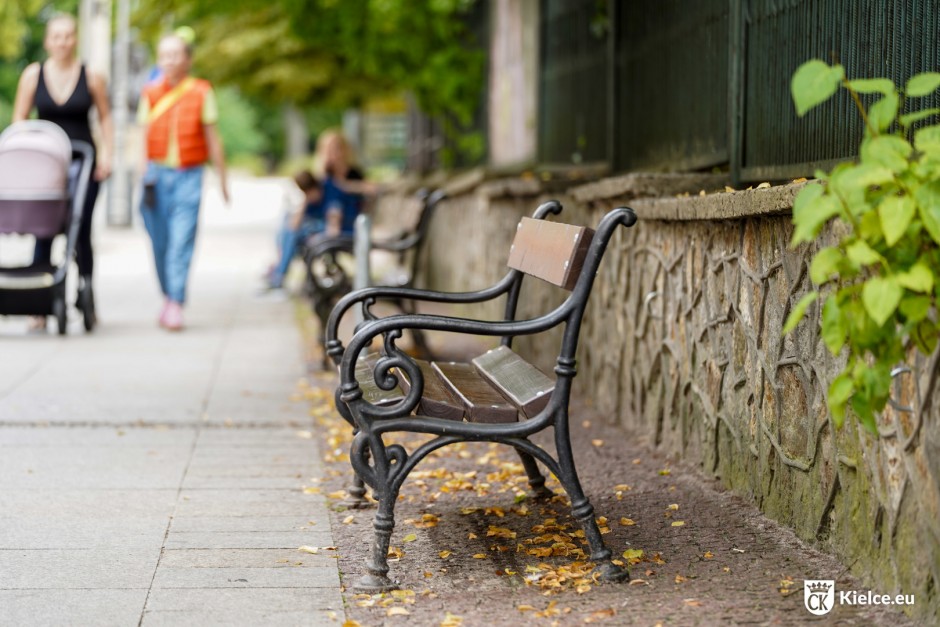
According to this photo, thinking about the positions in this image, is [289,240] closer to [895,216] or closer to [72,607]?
[72,607]

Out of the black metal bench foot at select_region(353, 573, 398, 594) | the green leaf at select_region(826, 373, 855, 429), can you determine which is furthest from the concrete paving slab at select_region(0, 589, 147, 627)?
the green leaf at select_region(826, 373, 855, 429)

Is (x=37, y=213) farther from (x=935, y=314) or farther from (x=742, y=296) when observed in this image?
(x=935, y=314)

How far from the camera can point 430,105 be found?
16469 millimetres

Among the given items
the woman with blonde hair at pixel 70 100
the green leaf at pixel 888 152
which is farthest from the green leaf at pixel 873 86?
the woman with blonde hair at pixel 70 100

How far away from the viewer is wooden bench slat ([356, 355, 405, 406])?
4574 millimetres

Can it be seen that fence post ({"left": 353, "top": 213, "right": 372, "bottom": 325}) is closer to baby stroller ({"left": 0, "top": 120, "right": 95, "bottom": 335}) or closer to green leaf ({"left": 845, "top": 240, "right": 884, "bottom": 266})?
baby stroller ({"left": 0, "top": 120, "right": 95, "bottom": 335})

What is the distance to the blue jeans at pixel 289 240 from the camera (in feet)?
44.6

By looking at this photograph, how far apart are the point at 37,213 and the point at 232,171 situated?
61087mm

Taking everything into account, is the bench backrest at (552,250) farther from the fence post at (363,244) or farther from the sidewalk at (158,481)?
the fence post at (363,244)

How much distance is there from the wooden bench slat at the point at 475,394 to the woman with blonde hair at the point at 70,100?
5.75 meters

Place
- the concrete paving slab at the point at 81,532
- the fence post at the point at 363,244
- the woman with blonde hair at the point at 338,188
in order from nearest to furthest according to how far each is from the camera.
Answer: the concrete paving slab at the point at 81,532 < the fence post at the point at 363,244 < the woman with blonde hair at the point at 338,188

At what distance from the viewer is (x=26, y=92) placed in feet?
34.7

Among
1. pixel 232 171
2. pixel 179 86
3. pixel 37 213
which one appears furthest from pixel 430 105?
pixel 232 171

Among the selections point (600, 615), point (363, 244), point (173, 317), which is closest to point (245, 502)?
point (600, 615)
